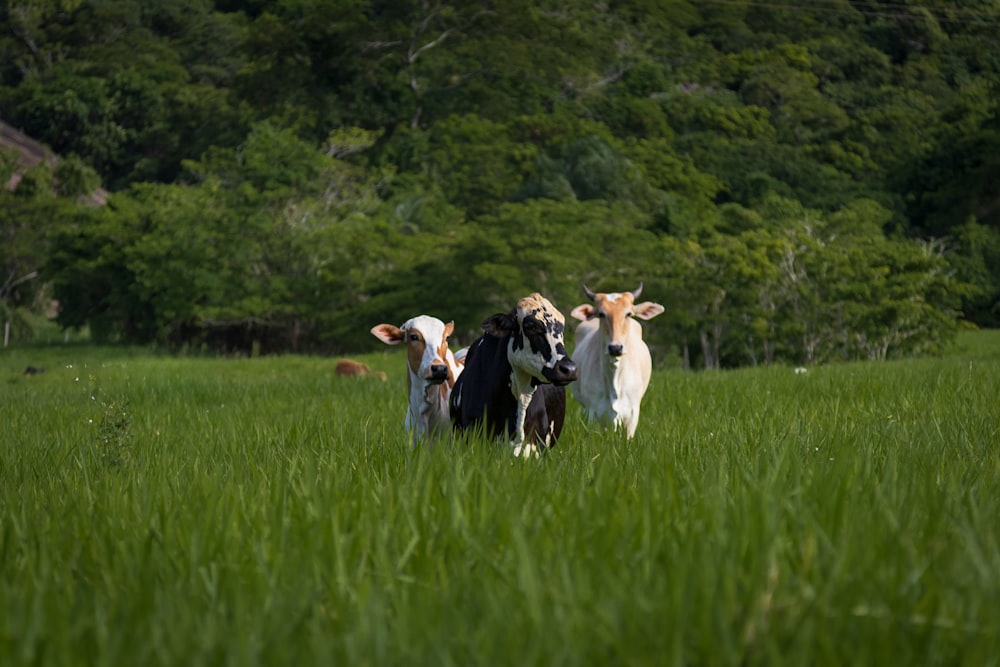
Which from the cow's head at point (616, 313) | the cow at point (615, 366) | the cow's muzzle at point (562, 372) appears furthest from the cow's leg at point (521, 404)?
the cow's head at point (616, 313)

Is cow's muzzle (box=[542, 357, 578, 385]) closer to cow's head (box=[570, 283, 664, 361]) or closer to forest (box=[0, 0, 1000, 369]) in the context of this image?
cow's head (box=[570, 283, 664, 361])

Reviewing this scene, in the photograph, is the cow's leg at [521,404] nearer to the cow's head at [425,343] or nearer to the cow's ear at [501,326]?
the cow's ear at [501,326]

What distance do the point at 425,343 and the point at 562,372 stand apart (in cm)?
98

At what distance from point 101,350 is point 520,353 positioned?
24594mm

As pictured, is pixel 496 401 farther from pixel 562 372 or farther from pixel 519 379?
pixel 562 372

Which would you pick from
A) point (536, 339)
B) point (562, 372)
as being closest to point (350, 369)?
point (536, 339)

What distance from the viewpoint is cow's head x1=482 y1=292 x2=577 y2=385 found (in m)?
4.29

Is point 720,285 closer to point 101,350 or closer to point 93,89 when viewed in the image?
point 101,350

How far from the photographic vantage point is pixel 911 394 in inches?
323

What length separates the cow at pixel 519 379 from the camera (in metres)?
4.36

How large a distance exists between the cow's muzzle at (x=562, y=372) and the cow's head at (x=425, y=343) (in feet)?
1.96

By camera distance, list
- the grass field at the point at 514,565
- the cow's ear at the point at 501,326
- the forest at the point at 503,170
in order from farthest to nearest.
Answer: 1. the forest at the point at 503,170
2. the cow's ear at the point at 501,326
3. the grass field at the point at 514,565

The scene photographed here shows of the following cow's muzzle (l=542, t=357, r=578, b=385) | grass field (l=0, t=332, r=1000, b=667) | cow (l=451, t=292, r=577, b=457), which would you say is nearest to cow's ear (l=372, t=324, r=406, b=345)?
cow (l=451, t=292, r=577, b=457)

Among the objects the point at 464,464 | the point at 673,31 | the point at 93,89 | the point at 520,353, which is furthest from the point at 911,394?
the point at 673,31
